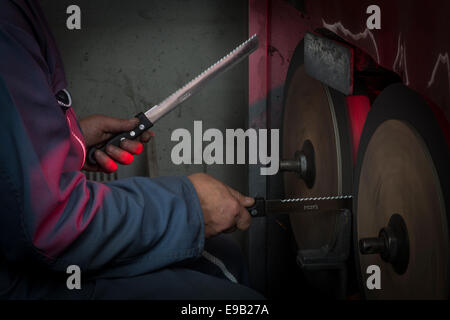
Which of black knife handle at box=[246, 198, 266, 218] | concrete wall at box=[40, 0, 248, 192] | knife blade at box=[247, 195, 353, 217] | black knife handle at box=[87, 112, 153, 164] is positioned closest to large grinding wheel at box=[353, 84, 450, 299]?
knife blade at box=[247, 195, 353, 217]

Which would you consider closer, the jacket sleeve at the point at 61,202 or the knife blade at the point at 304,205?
the jacket sleeve at the point at 61,202

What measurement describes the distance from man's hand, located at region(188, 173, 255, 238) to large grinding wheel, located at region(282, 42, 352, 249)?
239 mm

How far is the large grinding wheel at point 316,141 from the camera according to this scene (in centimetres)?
80

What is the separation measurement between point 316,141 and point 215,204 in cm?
36

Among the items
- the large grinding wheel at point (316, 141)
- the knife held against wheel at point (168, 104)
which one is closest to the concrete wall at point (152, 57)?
the large grinding wheel at point (316, 141)

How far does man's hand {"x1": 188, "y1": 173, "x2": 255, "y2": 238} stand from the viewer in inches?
27.0

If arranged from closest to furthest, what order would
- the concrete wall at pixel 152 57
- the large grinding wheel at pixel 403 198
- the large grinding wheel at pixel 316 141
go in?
the large grinding wheel at pixel 403 198, the large grinding wheel at pixel 316 141, the concrete wall at pixel 152 57

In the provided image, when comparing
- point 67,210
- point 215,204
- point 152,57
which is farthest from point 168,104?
point 152,57

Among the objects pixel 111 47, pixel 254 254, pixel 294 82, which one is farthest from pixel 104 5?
pixel 254 254

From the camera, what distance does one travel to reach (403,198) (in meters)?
0.57

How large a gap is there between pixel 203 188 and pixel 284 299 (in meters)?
0.84

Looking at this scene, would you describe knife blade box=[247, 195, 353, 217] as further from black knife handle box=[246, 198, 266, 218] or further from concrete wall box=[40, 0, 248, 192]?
concrete wall box=[40, 0, 248, 192]

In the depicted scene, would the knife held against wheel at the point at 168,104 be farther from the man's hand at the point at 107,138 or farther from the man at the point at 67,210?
the man at the point at 67,210

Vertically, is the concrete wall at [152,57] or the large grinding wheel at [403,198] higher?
the concrete wall at [152,57]
